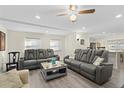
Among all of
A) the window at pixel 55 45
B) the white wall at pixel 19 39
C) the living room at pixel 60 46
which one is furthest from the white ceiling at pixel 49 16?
the window at pixel 55 45

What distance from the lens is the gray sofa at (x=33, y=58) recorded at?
170 inches

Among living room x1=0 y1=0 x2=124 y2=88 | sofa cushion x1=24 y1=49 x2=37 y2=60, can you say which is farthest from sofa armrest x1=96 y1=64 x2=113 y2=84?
sofa cushion x1=24 y1=49 x2=37 y2=60

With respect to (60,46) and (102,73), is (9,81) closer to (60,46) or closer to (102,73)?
(102,73)

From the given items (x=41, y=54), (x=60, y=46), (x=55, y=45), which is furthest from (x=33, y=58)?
(x=60, y=46)

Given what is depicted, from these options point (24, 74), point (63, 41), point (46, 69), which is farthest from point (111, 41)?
point (24, 74)

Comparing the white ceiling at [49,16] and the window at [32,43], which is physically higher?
the white ceiling at [49,16]

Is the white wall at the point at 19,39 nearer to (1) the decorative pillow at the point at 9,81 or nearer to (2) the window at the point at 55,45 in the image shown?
(2) the window at the point at 55,45

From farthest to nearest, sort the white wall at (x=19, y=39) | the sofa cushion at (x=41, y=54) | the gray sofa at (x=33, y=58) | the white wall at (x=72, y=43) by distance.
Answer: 1. the white wall at (x=72, y=43)
2. the white wall at (x=19, y=39)
3. the sofa cushion at (x=41, y=54)
4. the gray sofa at (x=33, y=58)

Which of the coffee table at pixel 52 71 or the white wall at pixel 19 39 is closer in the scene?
the coffee table at pixel 52 71

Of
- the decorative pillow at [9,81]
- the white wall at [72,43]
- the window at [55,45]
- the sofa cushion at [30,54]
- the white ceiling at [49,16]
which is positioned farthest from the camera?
the window at [55,45]

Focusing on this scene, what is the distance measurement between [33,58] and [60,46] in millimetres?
3107

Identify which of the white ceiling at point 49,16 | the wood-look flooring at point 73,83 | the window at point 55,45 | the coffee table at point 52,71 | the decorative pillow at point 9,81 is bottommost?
the wood-look flooring at point 73,83

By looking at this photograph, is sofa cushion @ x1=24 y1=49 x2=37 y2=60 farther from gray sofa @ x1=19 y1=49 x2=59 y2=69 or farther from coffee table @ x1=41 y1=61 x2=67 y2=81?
coffee table @ x1=41 y1=61 x2=67 y2=81
